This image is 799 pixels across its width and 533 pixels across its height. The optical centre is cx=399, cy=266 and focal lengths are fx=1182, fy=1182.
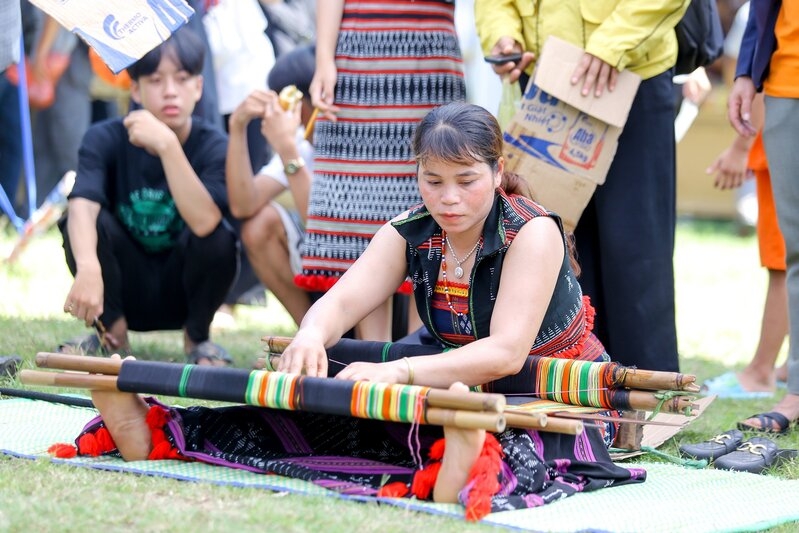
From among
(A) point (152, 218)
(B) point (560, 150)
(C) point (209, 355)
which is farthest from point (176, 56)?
(B) point (560, 150)

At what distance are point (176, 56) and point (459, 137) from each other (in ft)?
6.38

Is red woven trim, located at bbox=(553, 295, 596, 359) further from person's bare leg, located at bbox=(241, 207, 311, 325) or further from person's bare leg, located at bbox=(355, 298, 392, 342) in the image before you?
person's bare leg, located at bbox=(241, 207, 311, 325)

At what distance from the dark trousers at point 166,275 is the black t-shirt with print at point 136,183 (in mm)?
50

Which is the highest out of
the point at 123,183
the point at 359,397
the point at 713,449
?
the point at 123,183

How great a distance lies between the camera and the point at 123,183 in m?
4.48

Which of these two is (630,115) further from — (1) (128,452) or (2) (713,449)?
(1) (128,452)

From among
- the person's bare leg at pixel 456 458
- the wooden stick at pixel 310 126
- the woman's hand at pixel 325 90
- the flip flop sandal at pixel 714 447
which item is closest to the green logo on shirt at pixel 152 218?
the wooden stick at pixel 310 126

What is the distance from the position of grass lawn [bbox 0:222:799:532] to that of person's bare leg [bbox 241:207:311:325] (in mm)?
297

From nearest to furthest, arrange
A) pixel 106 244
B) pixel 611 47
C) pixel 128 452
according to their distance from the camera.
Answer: pixel 128 452 → pixel 611 47 → pixel 106 244

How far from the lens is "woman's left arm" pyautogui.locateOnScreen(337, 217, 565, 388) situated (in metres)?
2.74

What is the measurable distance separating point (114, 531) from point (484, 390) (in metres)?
1.12

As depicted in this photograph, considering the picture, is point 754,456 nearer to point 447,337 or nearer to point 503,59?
point 447,337

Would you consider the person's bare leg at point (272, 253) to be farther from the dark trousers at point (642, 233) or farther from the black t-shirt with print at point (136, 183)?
the dark trousers at point (642, 233)

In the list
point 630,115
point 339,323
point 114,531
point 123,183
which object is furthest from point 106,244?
point 114,531
